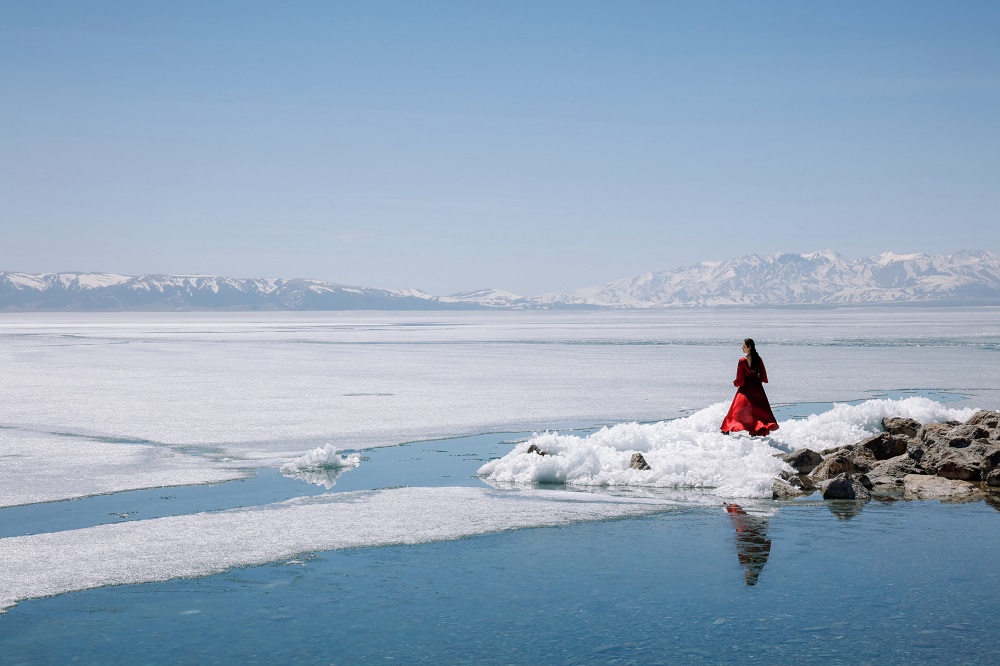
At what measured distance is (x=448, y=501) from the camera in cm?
1018

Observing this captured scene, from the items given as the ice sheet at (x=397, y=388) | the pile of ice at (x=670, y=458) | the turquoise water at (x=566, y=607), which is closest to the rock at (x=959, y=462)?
the pile of ice at (x=670, y=458)

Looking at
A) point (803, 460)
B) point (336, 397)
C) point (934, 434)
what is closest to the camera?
point (803, 460)

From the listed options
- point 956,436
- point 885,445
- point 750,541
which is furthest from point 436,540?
point 956,436

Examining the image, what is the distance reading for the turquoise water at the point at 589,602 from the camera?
18.4 ft

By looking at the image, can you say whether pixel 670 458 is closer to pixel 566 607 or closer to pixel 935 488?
pixel 935 488

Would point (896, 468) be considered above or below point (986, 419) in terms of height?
below

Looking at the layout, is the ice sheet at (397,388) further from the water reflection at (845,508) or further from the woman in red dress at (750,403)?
the water reflection at (845,508)

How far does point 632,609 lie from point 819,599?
1302 millimetres

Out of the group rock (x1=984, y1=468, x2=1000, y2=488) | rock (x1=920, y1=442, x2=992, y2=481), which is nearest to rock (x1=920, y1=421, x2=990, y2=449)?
rock (x1=920, y1=442, x2=992, y2=481)

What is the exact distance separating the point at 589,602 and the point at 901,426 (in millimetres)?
9279

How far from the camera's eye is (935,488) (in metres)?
10.6

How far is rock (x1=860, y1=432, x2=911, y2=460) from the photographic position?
12672 mm

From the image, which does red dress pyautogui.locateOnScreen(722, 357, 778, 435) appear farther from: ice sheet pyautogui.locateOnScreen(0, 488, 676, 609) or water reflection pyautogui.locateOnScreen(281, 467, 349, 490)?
water reflection pyautogui.locateOnScreen(281, 467, 349, 490)

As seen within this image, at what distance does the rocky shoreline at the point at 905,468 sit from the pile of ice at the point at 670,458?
42 centimetres
